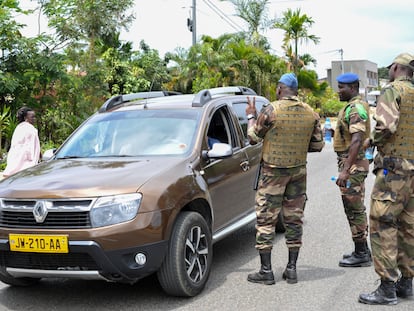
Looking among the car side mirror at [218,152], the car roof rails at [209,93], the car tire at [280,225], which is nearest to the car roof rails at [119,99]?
the car roof rails at [209,93]

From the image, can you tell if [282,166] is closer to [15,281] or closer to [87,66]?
[15,281]

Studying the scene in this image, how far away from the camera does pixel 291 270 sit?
5.31 m

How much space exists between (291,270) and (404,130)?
5.48ft

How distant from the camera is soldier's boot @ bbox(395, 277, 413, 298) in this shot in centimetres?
480

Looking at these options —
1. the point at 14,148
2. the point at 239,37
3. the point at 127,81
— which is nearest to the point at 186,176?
the point at 14,148

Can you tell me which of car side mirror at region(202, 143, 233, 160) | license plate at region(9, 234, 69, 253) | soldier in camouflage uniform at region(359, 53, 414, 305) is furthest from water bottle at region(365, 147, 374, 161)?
license plate at region(9, 234, 69, 253)

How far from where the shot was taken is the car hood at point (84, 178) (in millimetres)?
4422

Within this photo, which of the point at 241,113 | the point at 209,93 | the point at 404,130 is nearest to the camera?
the point at 404,130

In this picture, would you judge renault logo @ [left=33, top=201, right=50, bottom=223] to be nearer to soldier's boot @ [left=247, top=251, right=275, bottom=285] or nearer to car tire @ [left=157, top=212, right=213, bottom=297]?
car tire @ [left=157, top=212, right=213, bottom=297]

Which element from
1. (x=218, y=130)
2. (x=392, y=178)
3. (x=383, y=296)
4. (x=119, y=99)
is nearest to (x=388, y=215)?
(x=392, y=178)

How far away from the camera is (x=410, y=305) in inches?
182

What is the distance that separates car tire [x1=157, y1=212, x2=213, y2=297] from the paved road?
0.14m

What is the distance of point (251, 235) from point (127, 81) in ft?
51.7

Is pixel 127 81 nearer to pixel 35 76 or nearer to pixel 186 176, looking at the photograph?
pixel 35 76
